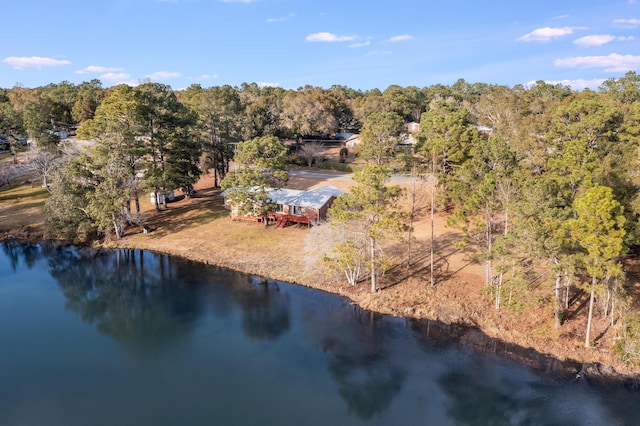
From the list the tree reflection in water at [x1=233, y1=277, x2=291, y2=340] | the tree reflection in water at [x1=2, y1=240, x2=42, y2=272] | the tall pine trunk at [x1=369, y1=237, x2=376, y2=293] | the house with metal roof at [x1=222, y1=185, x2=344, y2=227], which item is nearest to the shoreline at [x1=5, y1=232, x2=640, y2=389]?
the tall pine trunk at [x1=369, y1=237, x2=376, y2=293]

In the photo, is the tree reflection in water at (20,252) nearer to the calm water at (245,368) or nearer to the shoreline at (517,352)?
the calm water at (245,368)

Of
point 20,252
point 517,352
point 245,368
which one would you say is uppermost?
point 20,252

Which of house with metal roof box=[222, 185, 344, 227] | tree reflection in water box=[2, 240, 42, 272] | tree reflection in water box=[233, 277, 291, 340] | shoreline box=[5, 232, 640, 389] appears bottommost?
shoreline box=[5, 232, 640, 389]

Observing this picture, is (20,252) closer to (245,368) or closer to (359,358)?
(245,368)

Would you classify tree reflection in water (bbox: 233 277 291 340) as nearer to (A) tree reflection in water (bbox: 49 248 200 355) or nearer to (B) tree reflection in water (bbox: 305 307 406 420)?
(B) tree reflection in water (bbox: 305 307 406 420)

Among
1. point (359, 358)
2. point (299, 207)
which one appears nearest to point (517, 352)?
point (359, 358)

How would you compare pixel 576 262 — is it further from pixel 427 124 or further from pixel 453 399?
pixel 427 124

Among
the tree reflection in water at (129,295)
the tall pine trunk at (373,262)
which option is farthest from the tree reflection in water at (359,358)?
the tree reflection in water at (129,295)

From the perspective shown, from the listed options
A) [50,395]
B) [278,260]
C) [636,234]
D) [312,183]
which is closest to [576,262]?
[636,234]
